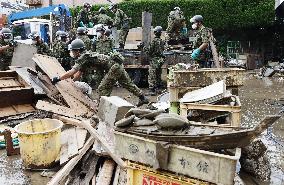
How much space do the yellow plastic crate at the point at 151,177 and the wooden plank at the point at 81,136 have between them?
2.11 m

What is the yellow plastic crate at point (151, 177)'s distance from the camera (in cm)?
346

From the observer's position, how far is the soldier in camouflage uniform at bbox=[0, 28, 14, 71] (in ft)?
36.3

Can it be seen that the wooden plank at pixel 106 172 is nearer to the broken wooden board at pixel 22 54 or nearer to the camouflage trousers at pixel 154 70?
the broken wooden board at pixel 22 54

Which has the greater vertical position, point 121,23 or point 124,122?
point 121,23

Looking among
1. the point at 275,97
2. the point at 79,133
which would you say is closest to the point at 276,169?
the point at 79,133

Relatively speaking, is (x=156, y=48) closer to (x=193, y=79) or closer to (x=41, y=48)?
(x=41, y=48)

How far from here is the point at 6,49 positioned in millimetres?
11055

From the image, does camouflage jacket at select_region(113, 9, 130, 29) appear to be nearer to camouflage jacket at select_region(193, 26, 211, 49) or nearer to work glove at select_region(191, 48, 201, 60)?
camouflage jacket at select_region(193, 26, 211, 49)

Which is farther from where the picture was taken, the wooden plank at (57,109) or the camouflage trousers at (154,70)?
the camouflage trousers at (154,70)

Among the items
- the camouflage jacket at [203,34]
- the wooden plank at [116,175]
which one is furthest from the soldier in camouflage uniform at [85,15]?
the wooden plank at [116,175]

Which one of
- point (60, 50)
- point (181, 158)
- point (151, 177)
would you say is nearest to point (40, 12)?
point (60, 50)

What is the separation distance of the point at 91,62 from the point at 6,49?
13.6 feet

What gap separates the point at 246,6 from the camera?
58.8 feet

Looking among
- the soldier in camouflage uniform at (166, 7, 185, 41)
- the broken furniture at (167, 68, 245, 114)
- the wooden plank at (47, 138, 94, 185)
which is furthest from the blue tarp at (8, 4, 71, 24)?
the wooden plank at (47, 138, 94, 185)
